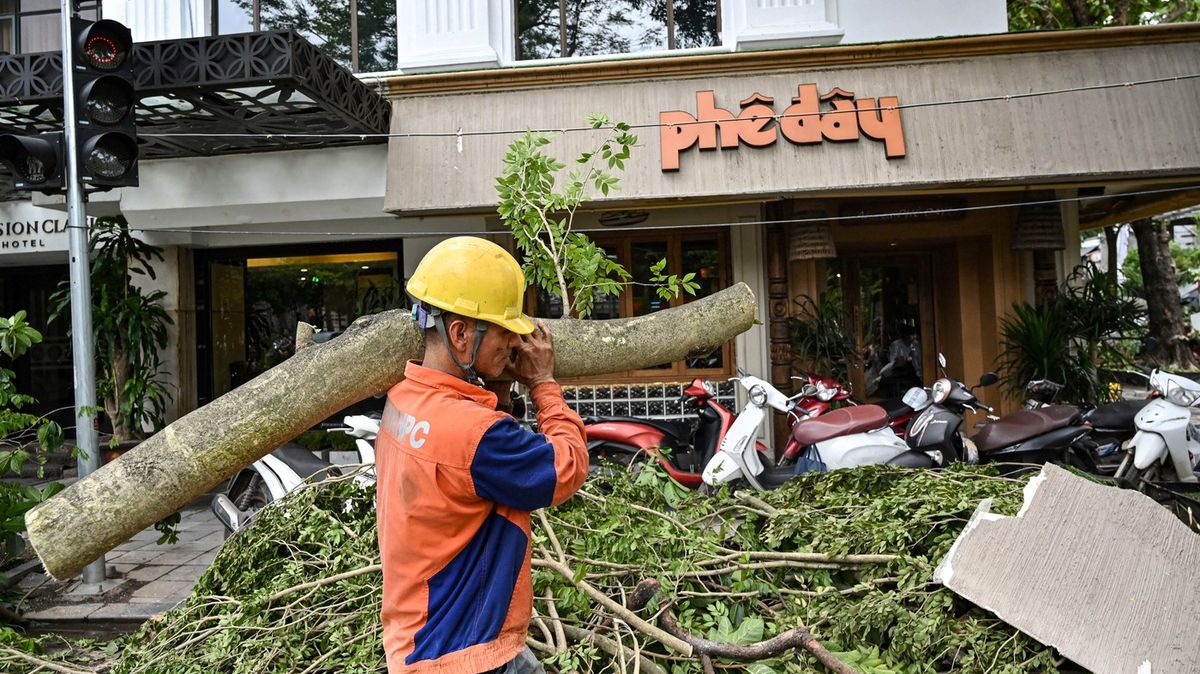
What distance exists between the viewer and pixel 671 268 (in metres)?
8.43

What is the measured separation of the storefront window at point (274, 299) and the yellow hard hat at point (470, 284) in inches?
295

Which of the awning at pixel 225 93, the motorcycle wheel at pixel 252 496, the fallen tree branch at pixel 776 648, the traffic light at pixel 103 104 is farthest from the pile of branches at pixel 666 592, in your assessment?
the awning at pixel 225 93

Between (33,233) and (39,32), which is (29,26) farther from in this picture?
(33,233)

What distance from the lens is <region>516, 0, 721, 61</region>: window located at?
8.16 meters

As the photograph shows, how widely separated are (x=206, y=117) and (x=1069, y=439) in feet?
25.2

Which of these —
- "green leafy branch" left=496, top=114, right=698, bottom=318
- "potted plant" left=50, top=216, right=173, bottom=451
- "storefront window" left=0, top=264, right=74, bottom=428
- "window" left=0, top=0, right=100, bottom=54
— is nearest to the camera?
"green leafy branch" left=496, top=114, right=698, bottom=318

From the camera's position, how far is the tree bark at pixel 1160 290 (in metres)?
13.2

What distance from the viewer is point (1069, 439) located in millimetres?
5402

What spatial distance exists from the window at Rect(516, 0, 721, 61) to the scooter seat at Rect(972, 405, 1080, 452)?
16.0ft

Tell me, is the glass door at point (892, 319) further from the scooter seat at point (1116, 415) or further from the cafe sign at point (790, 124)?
the scooter seat at point (1116, 415)

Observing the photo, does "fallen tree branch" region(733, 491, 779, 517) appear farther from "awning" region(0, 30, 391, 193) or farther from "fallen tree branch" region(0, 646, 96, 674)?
"awning" region(0, 30, 391, 193)

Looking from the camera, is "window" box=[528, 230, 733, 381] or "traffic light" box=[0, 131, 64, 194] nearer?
"traffic light" box=[0, 131, 64, 194]

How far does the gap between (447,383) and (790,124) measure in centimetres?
590

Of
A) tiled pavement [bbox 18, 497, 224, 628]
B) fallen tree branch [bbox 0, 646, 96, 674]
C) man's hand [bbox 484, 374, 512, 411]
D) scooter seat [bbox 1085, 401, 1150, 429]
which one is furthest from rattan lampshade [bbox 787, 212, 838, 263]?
fallen tree branch [bbox 0, 646, 96, 674]
